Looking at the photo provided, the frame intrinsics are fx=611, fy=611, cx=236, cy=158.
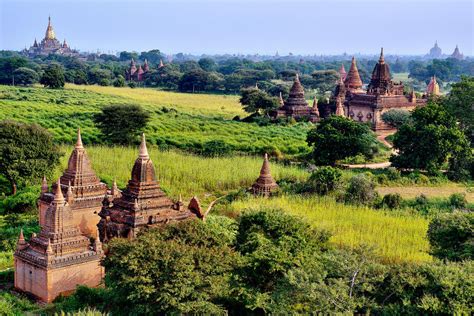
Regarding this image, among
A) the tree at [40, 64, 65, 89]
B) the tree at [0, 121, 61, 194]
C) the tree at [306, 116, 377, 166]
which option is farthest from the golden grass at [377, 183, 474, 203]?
the tree at [40, 64, 65, 89]

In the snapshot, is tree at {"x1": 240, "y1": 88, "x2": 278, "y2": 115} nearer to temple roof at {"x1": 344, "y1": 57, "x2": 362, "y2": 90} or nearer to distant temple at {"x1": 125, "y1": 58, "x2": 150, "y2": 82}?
temple roof at {"x1": 344, "y1": 57, "x2": 362, "y2": 90}

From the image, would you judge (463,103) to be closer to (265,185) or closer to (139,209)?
(265,185)

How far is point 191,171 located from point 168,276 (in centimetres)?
2290

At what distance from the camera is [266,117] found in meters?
70.4

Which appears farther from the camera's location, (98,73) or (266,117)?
(98,73)

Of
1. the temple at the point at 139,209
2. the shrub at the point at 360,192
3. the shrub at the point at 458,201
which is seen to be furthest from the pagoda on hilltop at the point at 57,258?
the shrub at the point at 458,201

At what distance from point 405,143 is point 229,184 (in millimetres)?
12991

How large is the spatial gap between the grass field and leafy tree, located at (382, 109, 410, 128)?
8.25 m

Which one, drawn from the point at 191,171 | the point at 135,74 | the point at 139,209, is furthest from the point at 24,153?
the point at 135,74

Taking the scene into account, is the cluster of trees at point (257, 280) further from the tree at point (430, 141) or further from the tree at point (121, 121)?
the tree at point (121, 121)

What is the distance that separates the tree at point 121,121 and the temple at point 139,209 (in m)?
27.3

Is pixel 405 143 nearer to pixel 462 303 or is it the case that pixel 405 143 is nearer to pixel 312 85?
pixel 462 303

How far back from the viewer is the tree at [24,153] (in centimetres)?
3609

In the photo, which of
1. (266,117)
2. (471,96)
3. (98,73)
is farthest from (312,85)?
(471,96)
